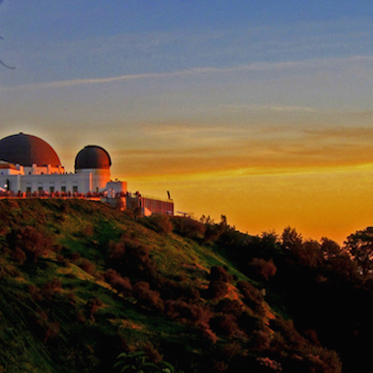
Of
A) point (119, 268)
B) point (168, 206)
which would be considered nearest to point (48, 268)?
point (119, 268)

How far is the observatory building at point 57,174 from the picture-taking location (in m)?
69.9

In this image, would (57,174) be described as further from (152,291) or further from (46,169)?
(152,291)

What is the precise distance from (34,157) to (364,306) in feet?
146

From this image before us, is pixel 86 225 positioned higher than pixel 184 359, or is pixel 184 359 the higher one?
pixel 86 225

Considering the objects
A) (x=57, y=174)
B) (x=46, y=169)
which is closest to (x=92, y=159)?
(x=57, y=174)

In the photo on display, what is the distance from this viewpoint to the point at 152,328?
3641 centimetres

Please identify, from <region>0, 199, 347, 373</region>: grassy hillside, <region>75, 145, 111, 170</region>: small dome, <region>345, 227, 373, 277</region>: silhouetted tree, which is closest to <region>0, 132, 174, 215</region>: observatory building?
<region>75, 145, 111, 170</region>: small dome

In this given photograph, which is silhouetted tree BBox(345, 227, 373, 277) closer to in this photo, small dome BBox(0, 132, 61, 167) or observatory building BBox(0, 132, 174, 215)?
observatory building BBox(0, 132, 174, 215)

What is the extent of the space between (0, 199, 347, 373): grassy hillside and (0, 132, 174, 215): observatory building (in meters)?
5.99

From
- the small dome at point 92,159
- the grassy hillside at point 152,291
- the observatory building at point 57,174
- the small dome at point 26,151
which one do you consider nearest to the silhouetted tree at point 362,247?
the grassy hillside at point 152,291

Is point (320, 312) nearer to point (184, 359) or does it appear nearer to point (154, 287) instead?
point (154, 287)

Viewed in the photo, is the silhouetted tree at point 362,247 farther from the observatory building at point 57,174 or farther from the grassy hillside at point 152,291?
the observatory building at point 57,174

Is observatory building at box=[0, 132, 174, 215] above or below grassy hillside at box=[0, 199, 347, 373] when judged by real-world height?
above

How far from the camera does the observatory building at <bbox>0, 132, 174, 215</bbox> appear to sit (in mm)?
69938
